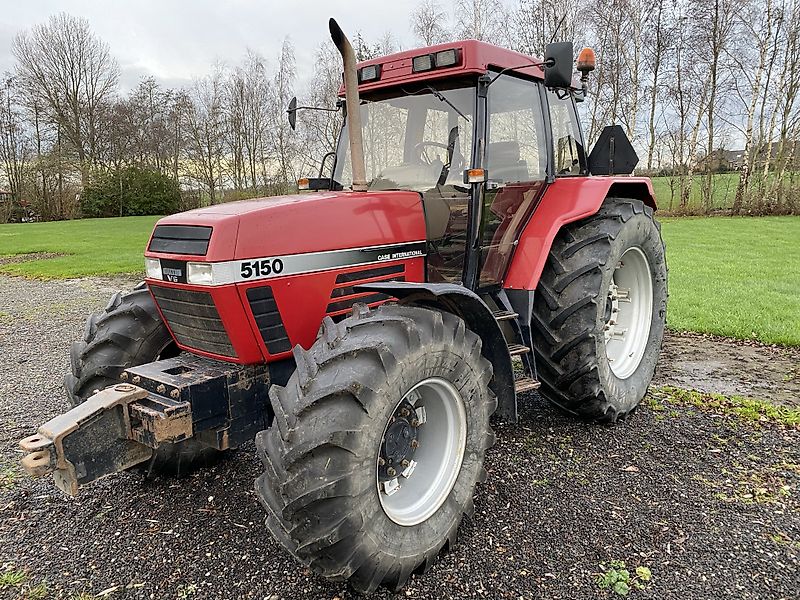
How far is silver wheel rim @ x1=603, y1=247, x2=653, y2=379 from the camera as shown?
4.38m

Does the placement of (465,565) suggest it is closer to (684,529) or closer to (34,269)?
(684,529)

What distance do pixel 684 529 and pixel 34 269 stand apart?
1420cm

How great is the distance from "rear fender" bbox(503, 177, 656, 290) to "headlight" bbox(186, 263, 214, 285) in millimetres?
1830

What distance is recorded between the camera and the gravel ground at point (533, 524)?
2.48 m

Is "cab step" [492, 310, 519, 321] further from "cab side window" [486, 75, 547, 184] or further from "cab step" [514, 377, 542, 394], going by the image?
"cab side window" [486, 75, 547, 184]

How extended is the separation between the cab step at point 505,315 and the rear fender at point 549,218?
0.50 feet

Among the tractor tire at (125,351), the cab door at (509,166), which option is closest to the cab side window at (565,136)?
the cab door at (509,166)

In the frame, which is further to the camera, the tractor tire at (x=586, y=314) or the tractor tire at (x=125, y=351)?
the tractor tire at (x=586, y=314)

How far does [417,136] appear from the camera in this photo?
3.49 m

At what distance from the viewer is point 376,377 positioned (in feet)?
7.29

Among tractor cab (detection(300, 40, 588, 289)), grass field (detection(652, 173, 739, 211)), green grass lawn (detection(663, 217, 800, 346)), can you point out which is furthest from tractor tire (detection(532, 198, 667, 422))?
grass field (detection(652, 173, 739, 211))

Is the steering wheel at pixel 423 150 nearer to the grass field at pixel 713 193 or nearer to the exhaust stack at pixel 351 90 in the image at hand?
the exhaust stack at pixel 351 90

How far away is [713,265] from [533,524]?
934 cm

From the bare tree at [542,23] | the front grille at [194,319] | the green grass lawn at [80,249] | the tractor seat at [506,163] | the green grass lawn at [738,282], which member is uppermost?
the bare tree at [542,23]
